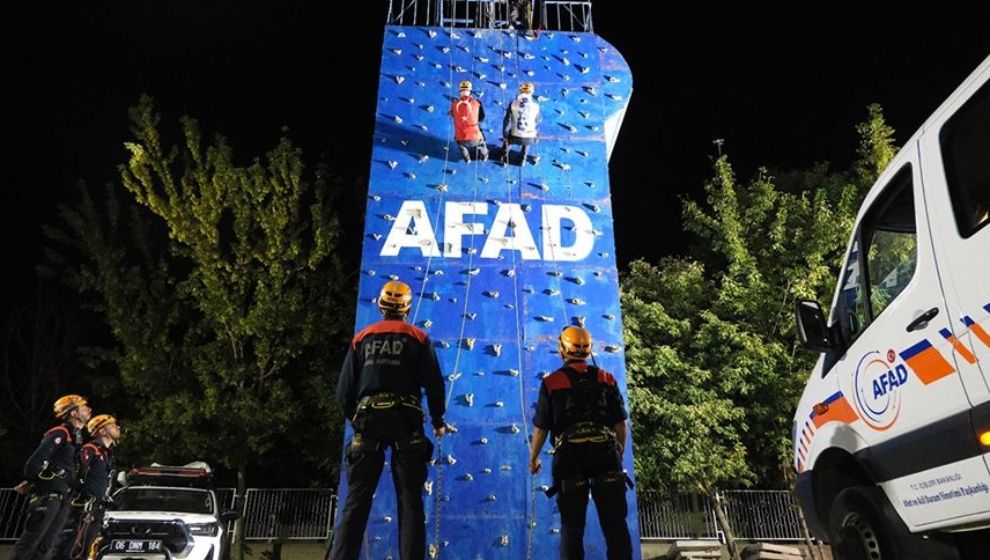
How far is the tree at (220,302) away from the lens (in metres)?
15.6

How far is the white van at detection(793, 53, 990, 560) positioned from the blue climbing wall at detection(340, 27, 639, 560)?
19.1 feet

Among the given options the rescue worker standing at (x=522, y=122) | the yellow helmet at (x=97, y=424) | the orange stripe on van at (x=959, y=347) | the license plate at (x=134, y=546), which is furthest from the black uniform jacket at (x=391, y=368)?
the rescue worker standing at (x=522, y=122)

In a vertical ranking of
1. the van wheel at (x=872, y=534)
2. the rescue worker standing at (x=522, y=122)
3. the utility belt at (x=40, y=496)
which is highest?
the rescue worker standing at (x=522, y=122)

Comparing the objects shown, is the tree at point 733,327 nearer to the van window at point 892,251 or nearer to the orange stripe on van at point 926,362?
the van window at point 892,251

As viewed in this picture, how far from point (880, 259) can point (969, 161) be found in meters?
0.94

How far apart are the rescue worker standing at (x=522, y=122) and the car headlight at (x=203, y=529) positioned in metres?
7.60

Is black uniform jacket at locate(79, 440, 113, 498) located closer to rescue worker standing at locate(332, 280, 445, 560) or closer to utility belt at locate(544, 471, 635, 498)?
rescue worker standing at locate(332, 280, 445, 560)

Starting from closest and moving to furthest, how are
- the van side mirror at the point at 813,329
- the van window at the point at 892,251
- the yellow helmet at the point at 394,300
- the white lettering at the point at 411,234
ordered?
the van window at the point at 892,251
the van side mirror at the point at 813,329
the yellow helmet at the point at 394,300
the white lettering at the point at 411,234

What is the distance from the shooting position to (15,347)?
69.1 feet

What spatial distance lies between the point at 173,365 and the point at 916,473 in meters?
16.9

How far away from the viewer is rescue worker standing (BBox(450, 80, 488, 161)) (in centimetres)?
1200

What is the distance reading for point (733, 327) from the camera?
1574 cm

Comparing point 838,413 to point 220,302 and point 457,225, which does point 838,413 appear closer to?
point 457,225

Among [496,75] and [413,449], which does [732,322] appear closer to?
[496,75]
